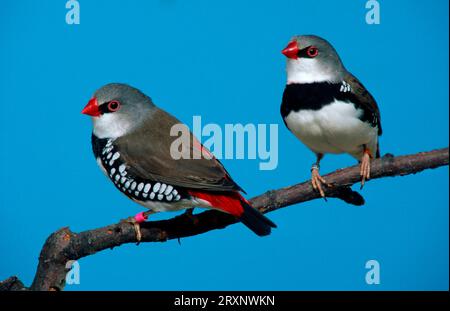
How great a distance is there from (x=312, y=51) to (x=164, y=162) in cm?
64

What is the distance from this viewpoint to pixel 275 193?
2.24 meters

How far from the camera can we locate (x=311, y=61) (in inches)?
94.5

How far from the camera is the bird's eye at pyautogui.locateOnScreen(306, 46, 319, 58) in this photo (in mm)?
2393

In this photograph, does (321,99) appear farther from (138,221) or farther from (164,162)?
(138,221)

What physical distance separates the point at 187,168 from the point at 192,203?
11 centimetres

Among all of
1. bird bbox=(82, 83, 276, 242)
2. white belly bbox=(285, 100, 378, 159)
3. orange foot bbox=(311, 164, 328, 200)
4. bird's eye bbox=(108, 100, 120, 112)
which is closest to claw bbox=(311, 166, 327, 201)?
orange foot bbox=(311, 164, 328, 200)

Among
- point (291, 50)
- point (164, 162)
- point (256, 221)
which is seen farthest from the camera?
point (291, 50)

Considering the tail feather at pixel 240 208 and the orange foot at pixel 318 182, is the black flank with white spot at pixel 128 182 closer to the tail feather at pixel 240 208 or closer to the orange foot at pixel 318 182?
the tail feather at pixel 240 208

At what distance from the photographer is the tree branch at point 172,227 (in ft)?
7.30

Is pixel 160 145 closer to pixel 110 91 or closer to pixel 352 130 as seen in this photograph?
pixel 110 91

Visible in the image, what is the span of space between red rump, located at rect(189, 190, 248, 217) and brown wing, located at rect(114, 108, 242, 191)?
0.04 m

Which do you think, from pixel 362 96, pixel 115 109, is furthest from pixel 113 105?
pixel 362 96

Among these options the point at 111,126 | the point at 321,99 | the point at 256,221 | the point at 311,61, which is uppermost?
the point at 311,61

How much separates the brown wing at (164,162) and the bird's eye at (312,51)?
490mm
